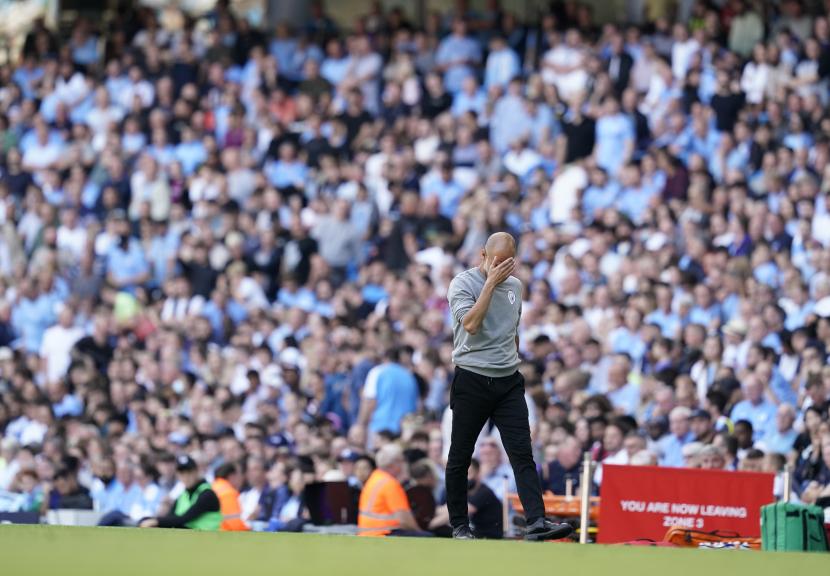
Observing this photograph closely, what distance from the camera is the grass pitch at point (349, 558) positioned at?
21.1 feet

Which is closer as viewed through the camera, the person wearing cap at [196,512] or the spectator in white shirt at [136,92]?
the person wearing cap at [196,512]

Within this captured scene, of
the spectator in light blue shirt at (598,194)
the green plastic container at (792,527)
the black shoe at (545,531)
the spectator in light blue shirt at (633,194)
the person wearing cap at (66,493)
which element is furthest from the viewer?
the spectator in light blue shirt at (598,194)

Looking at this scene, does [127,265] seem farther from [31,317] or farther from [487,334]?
[487,334]

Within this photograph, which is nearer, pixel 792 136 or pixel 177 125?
pixel 792 136

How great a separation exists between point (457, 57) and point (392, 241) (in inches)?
133

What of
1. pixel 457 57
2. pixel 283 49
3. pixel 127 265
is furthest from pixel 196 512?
pixel 283 49

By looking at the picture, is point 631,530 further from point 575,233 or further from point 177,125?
point 177,125

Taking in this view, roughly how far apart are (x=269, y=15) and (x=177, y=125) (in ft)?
9.59

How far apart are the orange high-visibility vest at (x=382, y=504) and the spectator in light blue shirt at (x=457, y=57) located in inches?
398

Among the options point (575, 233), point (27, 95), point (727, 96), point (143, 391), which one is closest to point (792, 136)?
point (727, 96)

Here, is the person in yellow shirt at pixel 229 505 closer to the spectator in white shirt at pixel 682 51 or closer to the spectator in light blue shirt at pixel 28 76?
the spectator in white shirt at pixel 682 51

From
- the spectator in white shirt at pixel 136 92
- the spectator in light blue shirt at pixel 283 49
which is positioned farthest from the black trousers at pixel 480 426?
the spectator in white shirt at pixel 136 92

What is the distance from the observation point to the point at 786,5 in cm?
1975

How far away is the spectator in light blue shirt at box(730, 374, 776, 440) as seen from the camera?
13.7 m
